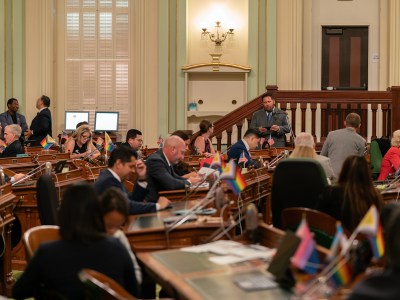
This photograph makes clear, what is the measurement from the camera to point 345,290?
3.16 metres

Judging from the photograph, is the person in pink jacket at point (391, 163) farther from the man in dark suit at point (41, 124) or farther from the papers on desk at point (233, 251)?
the man in dark suit at point (41, 124)

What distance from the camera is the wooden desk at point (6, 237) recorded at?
19.7 ft

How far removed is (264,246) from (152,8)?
1100 cm

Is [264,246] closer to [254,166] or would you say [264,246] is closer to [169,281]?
[169,281]

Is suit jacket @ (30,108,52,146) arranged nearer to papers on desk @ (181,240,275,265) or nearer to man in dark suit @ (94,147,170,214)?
man in dark suit @ (94,147,170,214)

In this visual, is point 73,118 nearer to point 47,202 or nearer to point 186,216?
point 47,202

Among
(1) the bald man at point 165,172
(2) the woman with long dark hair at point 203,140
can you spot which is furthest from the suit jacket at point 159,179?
(2) the woman with long dark hair at point 203,140

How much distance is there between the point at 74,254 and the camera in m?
3.41

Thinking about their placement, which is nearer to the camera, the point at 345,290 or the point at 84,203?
the point at 345,290

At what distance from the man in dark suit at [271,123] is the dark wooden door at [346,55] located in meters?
3.21

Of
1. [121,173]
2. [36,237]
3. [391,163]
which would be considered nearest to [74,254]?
[36,237]

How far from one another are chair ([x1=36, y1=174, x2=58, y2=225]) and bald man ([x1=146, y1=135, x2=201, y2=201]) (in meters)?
1.58

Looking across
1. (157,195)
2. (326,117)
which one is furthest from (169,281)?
(326,117)

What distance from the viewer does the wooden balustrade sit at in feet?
40.4
